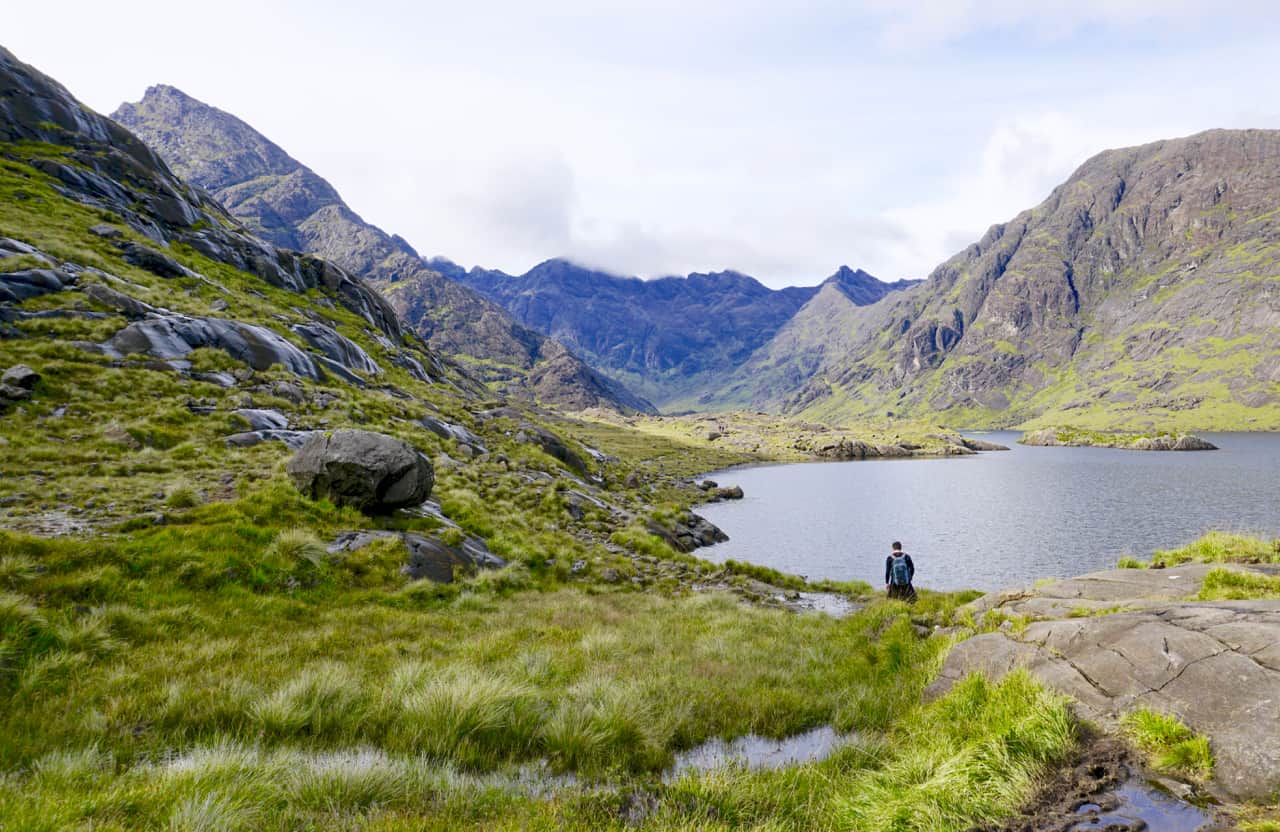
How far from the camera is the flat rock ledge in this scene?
5980 millimetres

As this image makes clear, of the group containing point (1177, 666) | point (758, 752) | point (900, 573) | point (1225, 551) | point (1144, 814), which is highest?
point (1177, 666)

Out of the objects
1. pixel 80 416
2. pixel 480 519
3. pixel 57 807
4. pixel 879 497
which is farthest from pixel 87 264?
pixel 879 497

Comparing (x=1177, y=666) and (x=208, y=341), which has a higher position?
(x=208, y=341)

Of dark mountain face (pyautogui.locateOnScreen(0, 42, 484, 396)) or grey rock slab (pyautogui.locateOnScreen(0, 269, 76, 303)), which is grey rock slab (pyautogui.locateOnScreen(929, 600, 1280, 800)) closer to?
dark mountain face (pyautogui.locateOnScreen(0, 42, 484, 396))

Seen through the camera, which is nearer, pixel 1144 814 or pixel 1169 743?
pixel 1144 814

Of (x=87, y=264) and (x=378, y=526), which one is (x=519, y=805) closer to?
(x=378, y=526)

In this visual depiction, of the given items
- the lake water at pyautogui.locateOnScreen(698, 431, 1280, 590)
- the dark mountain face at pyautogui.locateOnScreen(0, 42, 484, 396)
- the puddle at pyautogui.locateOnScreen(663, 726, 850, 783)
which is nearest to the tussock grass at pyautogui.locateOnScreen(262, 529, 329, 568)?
the puddle at pyautogui.locateOnScreen(663, 726, 850, 783)

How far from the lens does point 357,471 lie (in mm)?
18922

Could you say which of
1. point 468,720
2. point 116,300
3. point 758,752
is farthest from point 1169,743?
point 116,300

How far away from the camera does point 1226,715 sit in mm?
6438

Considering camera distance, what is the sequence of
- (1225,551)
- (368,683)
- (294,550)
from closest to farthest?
(368,683) → (294,550) → (1225,551)

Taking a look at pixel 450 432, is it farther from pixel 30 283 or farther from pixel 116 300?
pixel 30 283

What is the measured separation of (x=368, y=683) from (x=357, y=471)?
39.7 feet

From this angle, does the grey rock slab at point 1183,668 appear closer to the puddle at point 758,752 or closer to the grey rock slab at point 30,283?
the puddle at point 758,752
